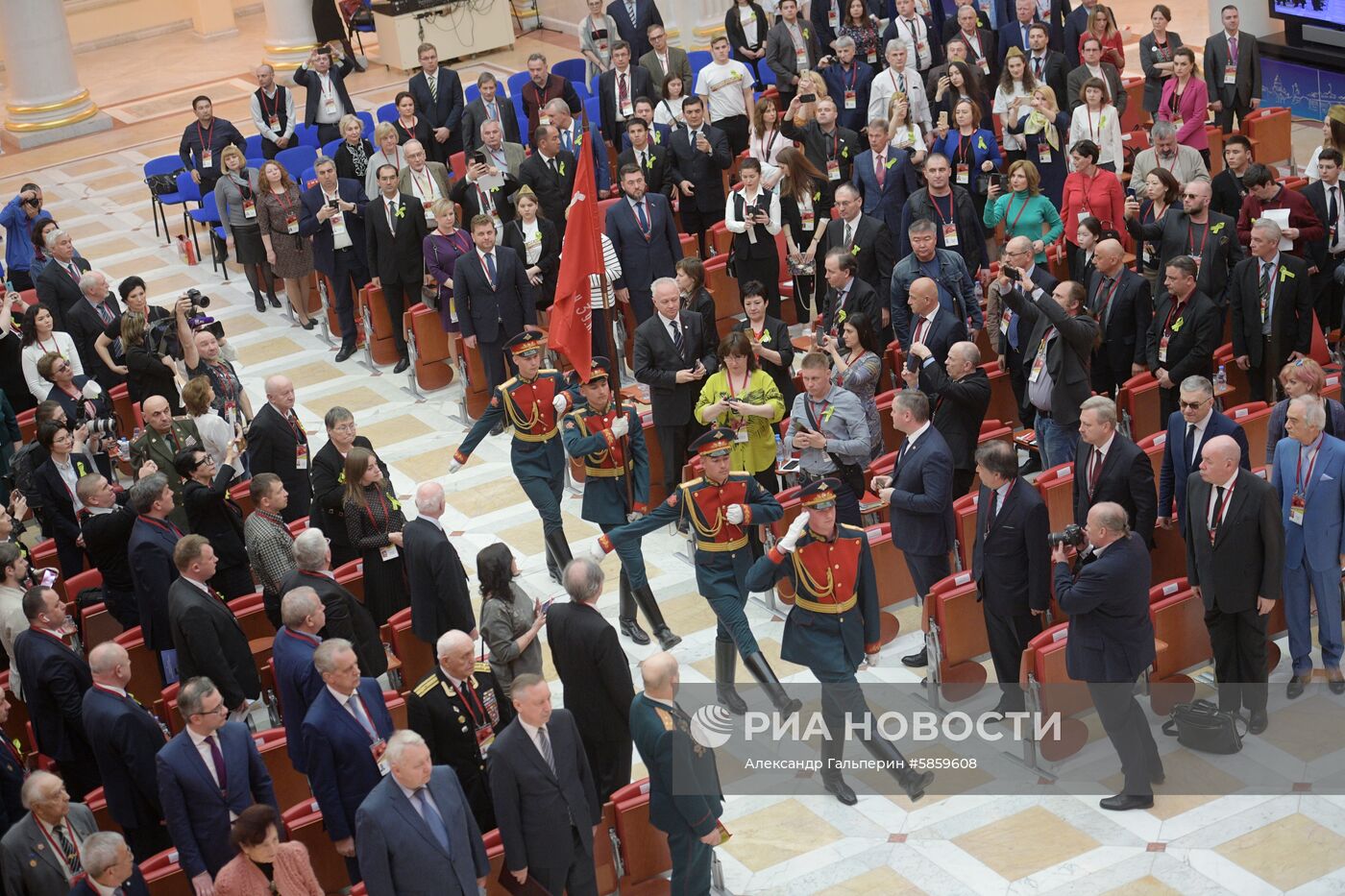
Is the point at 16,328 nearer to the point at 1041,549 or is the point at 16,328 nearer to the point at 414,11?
the point at 1041,549

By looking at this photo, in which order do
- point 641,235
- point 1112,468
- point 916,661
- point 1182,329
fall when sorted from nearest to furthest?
point 1112,468, point 916,661, point 1182,329, point 641,235

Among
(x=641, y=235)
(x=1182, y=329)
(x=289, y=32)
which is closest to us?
(x=1182, y=329)

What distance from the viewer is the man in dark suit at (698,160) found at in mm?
13500

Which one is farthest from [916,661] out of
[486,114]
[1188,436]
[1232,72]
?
[1232,72]

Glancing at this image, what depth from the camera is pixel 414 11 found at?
886 inches

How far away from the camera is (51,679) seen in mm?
7699

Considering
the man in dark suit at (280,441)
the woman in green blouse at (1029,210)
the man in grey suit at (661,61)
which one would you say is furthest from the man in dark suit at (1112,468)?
the man in grey suit at (661,61)

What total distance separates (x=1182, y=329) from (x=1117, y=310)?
391 millimetres

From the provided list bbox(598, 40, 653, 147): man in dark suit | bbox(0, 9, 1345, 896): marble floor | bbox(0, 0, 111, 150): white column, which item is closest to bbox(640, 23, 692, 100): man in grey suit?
bbox(598, 40, 653, 147): man in dark suit

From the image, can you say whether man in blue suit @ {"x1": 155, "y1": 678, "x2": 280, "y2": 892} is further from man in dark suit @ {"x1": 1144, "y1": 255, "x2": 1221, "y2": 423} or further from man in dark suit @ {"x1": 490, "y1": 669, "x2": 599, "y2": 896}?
man in dark suit @ {"x1": 1144, "y1": 255, "x2": 1221, "y2": 423}

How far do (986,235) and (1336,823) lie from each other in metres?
7.05

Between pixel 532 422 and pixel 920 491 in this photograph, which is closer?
pixel 920 491

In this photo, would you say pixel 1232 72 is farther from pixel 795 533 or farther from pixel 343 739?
pixel 343 739

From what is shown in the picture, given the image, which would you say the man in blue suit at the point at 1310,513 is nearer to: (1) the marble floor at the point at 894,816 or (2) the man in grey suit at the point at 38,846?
(1) the marble floor at the point at 894,816
